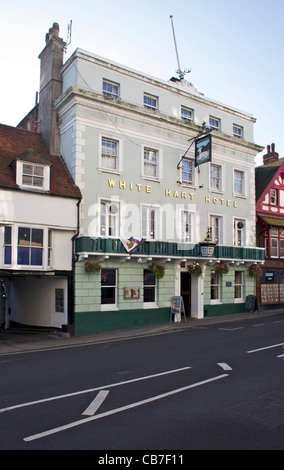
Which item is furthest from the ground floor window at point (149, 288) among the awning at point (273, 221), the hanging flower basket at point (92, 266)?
the awning at point (273, 221)

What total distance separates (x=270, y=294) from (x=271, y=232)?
14.9 feet

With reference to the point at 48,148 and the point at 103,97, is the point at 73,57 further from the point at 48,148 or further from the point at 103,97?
the point at 48,148

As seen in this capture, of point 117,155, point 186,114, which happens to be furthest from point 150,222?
point 186,114

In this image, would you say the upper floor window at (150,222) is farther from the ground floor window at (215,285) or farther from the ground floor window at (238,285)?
the ground floor window at (238,285)

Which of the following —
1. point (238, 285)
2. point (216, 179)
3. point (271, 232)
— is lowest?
point (238, 285)

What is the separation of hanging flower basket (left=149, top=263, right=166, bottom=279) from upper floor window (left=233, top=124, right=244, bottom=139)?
11188 mm

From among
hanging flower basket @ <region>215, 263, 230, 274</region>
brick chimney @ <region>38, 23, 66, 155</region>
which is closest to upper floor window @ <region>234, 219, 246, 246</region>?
hanging flower basket @ <region>215, 263, 230, 274</region>

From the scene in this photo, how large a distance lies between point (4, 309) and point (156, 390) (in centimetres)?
1717

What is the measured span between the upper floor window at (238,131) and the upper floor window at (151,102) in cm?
656

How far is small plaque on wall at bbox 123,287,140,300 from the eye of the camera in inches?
793

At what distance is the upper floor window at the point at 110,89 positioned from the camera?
20.7 meters

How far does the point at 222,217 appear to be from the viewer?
25.0m

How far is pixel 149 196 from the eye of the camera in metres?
21.5

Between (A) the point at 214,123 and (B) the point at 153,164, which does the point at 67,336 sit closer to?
(B) the point at 153,164
